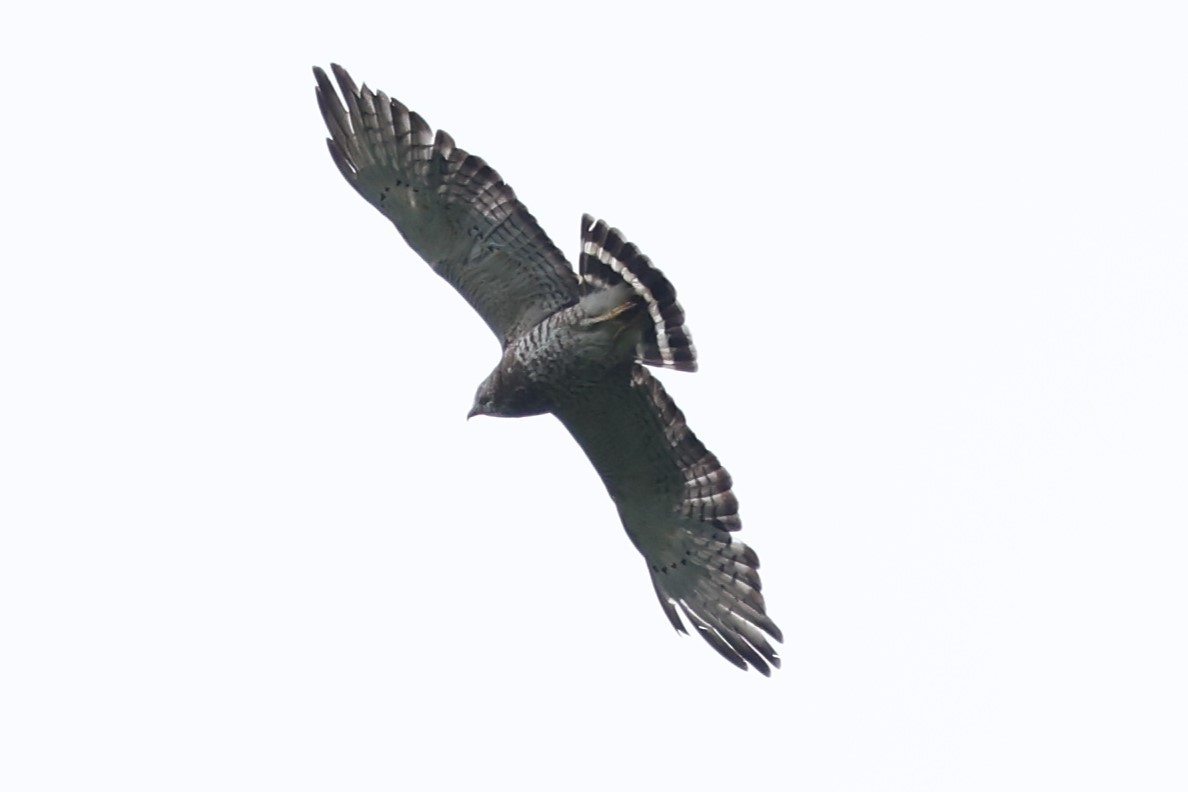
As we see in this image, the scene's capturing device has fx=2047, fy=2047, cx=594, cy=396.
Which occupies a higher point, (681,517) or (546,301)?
(546,301)

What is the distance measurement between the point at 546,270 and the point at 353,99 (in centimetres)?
172

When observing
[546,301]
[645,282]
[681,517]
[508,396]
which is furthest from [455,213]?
[681,517]

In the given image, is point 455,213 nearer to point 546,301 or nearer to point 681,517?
point 546,301

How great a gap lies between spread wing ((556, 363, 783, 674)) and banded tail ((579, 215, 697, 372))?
0.70 meters

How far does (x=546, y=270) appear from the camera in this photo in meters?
13.3

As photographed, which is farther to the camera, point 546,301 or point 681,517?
point 681,517

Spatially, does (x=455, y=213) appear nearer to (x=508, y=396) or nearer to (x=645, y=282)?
(x=508, y=396)

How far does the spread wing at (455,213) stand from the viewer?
13227mm

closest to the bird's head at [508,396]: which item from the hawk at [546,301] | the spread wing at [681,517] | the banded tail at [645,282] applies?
the hawk at [546,301]

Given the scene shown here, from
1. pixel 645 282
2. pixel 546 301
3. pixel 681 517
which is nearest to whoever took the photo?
pixel 645 282

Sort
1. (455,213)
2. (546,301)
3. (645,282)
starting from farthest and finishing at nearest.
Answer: (546,301)
(455,213)
(645,282)

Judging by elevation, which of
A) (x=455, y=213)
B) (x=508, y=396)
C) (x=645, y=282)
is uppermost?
(x=455, y=213)

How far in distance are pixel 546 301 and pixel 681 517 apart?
1.90 m

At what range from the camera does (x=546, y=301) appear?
1337 cm
